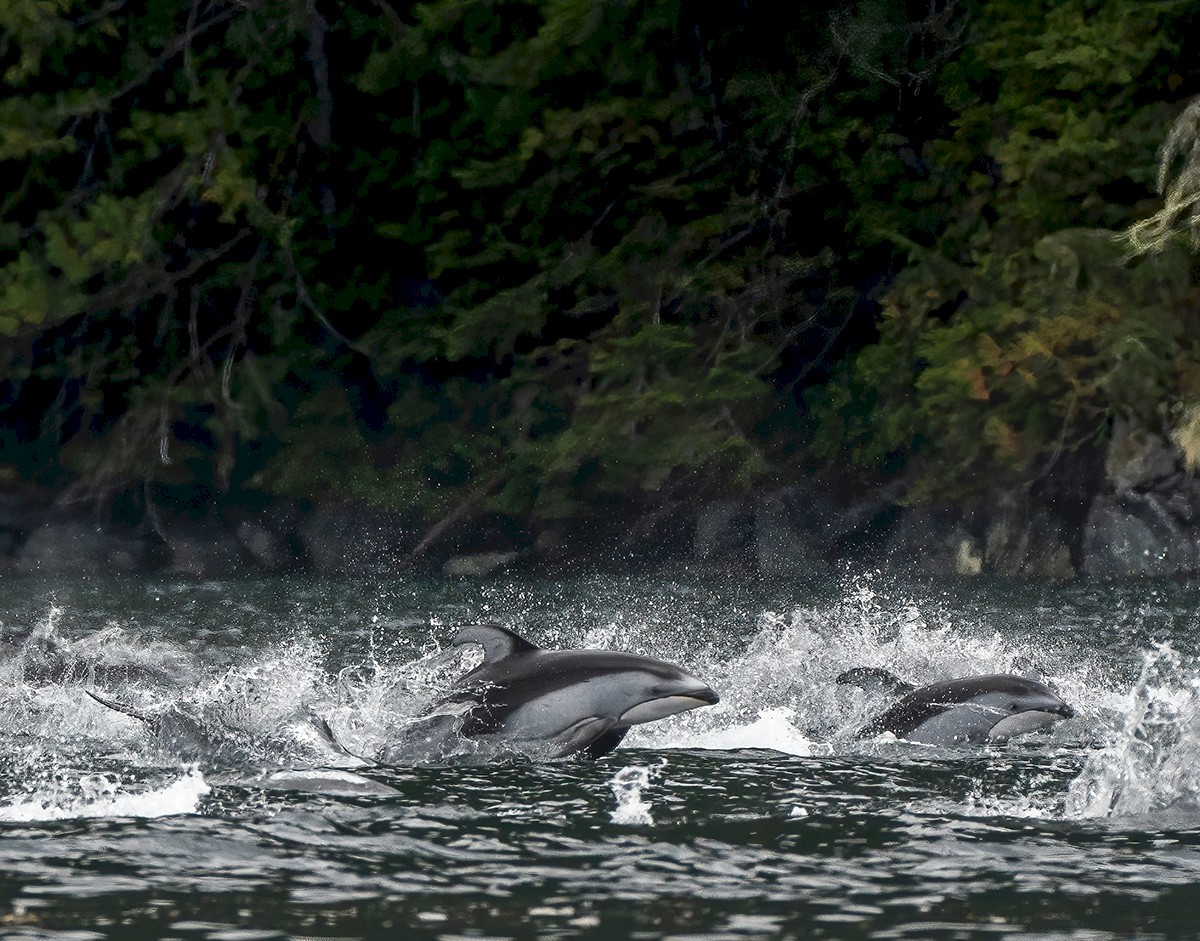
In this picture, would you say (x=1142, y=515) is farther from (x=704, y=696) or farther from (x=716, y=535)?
(x=704, y=696)

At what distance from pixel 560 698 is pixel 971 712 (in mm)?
2513

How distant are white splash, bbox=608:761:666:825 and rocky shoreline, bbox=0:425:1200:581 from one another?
17.9 meters

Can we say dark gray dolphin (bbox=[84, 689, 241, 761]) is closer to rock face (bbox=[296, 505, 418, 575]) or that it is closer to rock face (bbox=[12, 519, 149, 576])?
rock face (bbox=[12, 519, 149, 576])

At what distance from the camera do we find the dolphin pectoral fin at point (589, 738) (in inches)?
417

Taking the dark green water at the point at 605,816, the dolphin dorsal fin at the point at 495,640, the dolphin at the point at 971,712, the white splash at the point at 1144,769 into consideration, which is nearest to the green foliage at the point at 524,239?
the dark green water at the point at 605,816

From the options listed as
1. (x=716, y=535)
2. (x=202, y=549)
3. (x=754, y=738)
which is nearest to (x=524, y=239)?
(x=716, y=535)

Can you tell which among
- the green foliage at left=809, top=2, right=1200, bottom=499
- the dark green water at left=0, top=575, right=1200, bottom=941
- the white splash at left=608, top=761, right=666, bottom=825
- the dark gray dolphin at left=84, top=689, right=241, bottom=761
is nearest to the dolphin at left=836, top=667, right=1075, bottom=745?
the dark green water at left=0, top=575, right=1200, bottom=941

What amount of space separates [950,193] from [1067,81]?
2925 mm

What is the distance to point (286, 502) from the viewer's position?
107ft

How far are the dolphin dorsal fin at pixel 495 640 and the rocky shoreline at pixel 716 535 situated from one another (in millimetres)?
17405

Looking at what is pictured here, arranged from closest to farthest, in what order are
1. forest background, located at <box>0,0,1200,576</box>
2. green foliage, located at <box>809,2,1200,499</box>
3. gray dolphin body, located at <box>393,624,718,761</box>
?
gray dolphin body, located at <box>393,624,718,761</box> → green foliage, located at <box>809,2,1200,499</box> → forest background, located at <box>0,0,1200,576</box>

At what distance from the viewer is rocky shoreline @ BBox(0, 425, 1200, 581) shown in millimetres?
27766

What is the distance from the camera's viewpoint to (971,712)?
11633 millimetres

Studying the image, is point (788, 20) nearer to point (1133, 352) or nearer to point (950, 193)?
point (950, 193)
